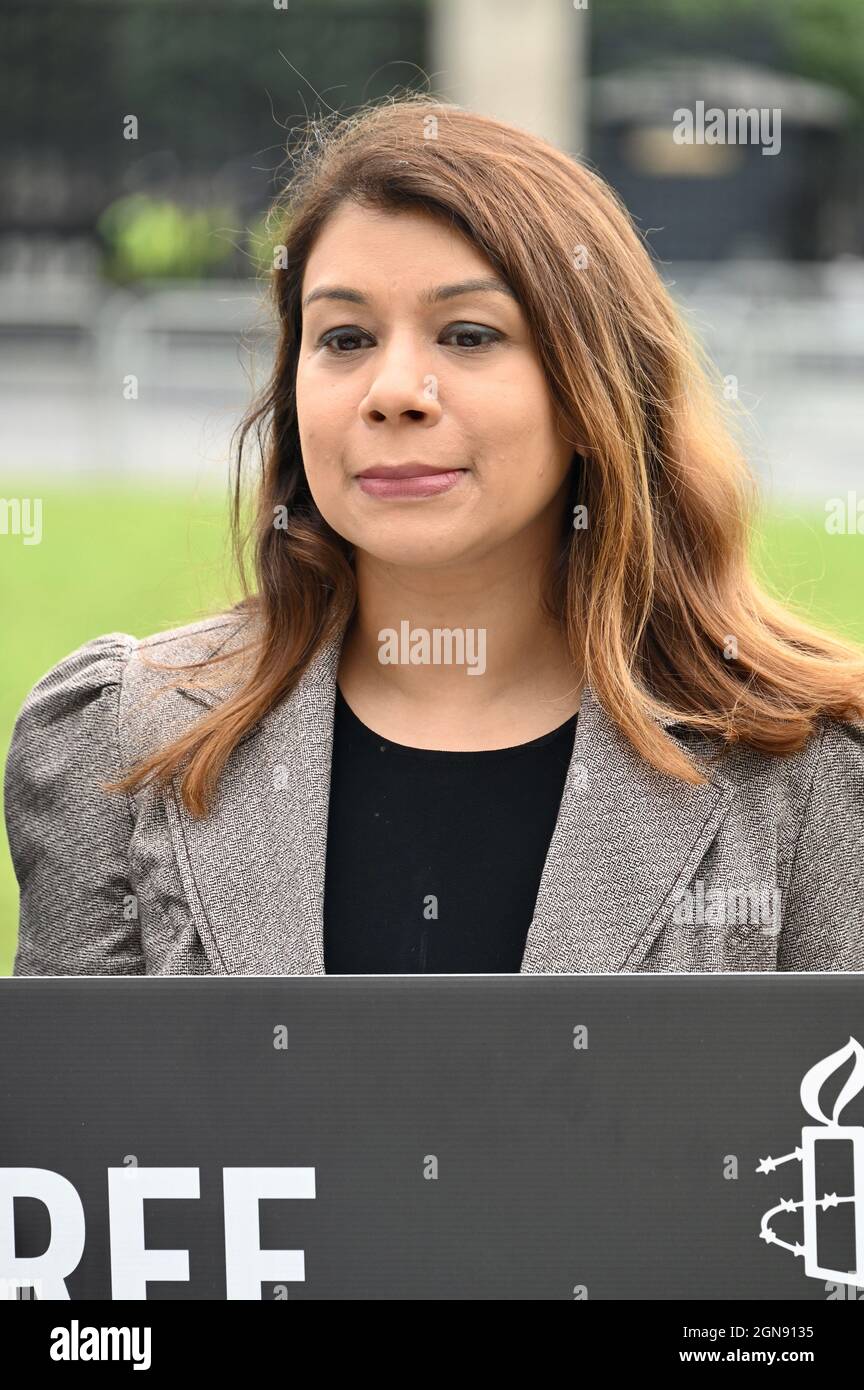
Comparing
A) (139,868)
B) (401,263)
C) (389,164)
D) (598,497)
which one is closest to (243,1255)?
(139,868)

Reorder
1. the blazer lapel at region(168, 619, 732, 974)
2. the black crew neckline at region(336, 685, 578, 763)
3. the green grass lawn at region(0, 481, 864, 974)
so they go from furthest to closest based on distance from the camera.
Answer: the green grass lawn at region(0, 481, 864, 974)
the black crew neckline at region(336, 685, 578, 763)
the blazer lapel at region(168, 619, 732, 974)

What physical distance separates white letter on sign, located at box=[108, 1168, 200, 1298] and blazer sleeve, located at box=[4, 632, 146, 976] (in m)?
0.31

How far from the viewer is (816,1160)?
1.73 meters

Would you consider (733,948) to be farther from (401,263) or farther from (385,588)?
(401,263)

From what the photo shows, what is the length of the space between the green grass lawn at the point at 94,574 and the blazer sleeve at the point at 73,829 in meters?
2.13

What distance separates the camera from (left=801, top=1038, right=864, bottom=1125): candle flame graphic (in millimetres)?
1720

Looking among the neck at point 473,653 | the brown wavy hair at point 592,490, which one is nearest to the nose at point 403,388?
the brown wavy hair at point 592,490

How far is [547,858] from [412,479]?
449 millimetres

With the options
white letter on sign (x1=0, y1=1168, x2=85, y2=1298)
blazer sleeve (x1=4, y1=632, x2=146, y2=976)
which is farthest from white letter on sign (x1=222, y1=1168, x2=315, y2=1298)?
blazer sleeve (x1=4, y1=632, x2=146, y2=976)

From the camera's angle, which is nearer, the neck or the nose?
the nose

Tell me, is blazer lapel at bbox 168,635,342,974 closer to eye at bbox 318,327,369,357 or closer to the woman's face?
the woman's face

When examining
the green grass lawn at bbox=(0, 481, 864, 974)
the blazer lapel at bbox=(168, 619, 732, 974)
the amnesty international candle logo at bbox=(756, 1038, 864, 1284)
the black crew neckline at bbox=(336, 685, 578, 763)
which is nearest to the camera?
the amnesty international candle logo at bbox=(756, 1038, 864, 1284)

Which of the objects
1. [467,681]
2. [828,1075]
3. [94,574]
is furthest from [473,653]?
[94,574]

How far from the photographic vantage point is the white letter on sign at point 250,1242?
175 centimetres
